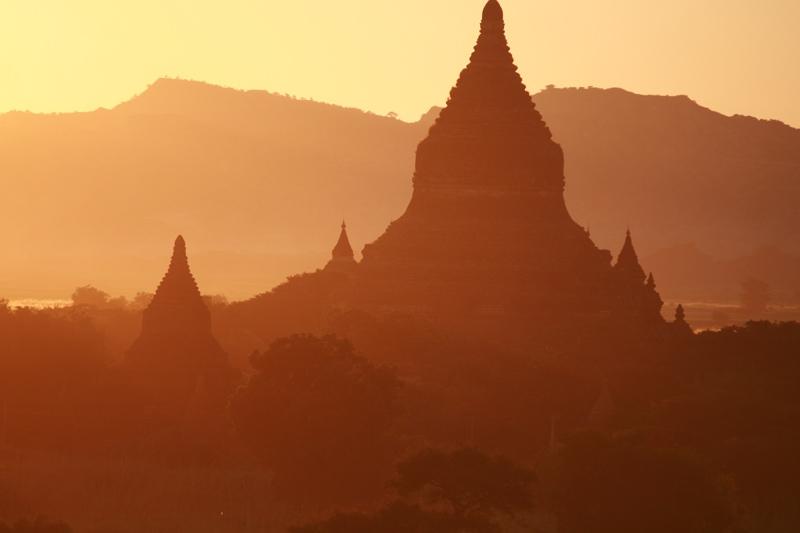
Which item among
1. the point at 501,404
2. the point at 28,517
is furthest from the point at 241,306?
the point at 28,517

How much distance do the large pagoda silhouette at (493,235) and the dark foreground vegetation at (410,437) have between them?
2.25 m

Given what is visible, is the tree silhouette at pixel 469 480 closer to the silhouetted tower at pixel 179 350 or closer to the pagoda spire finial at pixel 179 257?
the silhouetted tower at pixel 179 350

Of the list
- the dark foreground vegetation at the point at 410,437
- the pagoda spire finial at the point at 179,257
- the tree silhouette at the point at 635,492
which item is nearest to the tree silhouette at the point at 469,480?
the dark foreground vegetation at the point at 410,437

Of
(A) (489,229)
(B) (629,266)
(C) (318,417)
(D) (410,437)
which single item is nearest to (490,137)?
(A) (489,229)

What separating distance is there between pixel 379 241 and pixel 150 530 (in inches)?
1011

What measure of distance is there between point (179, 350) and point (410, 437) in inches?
405

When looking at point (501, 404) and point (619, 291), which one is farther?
point (619, 291)

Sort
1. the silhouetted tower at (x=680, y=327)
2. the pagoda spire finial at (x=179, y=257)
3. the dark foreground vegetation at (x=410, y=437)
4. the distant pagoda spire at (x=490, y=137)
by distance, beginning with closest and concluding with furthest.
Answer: the dark foreground vegetation at (x=410, y=437)
the pagoda spire finial at (x=179, y=257)
the silhouetted tower at (x=680, y=327)
the distant pagoda spire at (x=490, y=137)

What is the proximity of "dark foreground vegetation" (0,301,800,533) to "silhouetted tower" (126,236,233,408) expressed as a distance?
896 millimetres

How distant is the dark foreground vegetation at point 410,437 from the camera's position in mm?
46125

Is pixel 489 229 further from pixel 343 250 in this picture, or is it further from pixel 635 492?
pixel 635 492

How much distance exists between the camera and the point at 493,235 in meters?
70.6

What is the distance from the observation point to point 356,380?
53.7m

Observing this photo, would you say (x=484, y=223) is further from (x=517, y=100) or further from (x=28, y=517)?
(x=28, y=517)
